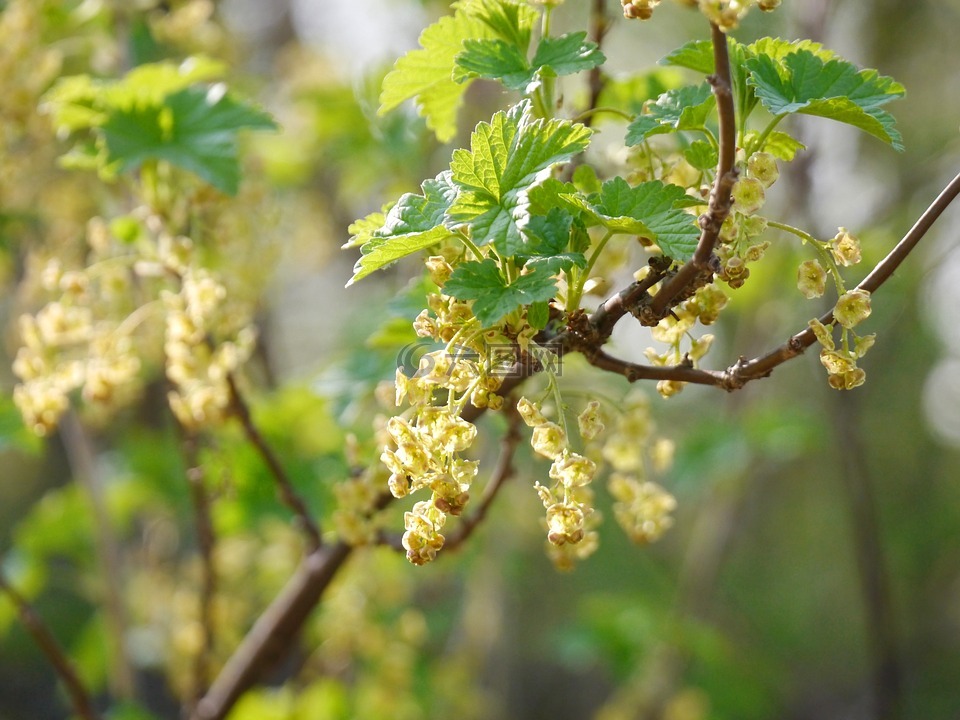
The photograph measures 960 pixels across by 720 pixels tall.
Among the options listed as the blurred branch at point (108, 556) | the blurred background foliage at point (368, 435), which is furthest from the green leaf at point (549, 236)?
the blurred branch at point (108, 556)

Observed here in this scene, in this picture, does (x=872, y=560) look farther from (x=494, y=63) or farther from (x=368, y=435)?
(x=494, y=63)

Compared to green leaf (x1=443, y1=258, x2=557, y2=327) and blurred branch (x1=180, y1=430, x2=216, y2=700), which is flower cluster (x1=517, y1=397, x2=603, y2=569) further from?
blurred branch (x1=180, y1=430, x2=216, y2=700)

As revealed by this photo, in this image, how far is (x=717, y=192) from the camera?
2.10 feet

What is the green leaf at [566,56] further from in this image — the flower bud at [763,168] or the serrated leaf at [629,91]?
the serrated leaf at [629,91]

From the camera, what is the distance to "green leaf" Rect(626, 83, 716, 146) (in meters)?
0.73

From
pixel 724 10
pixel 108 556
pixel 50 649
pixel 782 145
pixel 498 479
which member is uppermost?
pixel 724 10

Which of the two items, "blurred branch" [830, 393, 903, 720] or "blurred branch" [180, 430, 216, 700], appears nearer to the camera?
"blurred branch" [180, 430, 216, 700]

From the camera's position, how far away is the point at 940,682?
15.4 ft

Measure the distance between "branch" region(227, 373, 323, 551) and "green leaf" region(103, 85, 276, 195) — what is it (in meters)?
0.30

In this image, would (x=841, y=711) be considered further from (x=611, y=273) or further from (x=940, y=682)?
(x=611, y=273)

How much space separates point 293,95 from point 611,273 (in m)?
1.63

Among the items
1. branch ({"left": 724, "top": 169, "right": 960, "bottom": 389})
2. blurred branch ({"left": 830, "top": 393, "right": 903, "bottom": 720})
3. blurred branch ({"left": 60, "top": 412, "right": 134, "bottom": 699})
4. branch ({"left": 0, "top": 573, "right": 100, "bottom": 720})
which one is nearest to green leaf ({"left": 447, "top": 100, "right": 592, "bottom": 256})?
branch ({"left": 724, "top": 169, "right": 960, "bottom": 389})

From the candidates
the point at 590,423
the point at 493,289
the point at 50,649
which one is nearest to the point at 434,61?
the point at 493,289

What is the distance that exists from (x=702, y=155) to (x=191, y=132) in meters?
0.81
